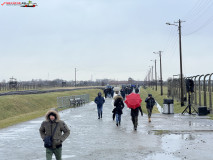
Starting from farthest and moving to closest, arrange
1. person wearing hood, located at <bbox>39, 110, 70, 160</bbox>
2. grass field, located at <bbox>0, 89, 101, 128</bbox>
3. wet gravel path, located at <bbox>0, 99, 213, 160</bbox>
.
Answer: grass field, located at <bbox>0, 89, 101, 128</bbox>
wet gravel path, located at <bbox>0, 99, 213, 160</bbox>
person wearing hood, located at <bbox>39, 110, 70, 160</bbox>

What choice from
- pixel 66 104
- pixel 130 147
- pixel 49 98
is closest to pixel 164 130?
pixel 130 147

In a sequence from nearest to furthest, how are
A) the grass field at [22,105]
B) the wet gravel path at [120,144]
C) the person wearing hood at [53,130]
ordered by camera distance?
the person wearing hood at [53,130]
the wet gravel path at [120,144]
the grass field at [22,105]

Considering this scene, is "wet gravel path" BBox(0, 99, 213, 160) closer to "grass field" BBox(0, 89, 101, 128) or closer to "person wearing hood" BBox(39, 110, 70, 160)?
"person wearing hood" BBox(39, 110, 70, 160)

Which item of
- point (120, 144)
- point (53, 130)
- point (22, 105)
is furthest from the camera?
point (22, 105)

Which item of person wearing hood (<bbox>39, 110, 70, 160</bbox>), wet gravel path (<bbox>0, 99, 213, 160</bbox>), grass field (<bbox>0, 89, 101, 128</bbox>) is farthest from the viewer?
grass field (<bbox>0, 89, 101, 128</bbox>)

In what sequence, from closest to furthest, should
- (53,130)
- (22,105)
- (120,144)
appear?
(53,130) < (120,144) < (22,105)

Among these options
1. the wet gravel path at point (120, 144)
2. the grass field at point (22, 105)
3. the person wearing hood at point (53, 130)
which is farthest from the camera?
the grass field at point (22, 105)

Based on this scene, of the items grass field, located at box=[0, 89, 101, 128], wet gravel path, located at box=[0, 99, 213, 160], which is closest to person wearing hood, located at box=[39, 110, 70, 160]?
wet gravel path, located at box=[0, 99, 213, 160]

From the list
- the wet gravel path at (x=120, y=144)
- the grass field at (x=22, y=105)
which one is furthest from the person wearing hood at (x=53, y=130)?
the grass field at (x=22, y=105)

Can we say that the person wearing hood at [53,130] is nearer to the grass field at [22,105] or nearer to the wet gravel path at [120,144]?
the wet gravel path at [120,144]

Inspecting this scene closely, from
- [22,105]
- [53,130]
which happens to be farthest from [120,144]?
[22,105]

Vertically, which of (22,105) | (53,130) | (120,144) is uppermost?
(53,130)

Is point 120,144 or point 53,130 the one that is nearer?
point 53,130

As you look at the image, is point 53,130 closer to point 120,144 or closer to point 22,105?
point 120,144
